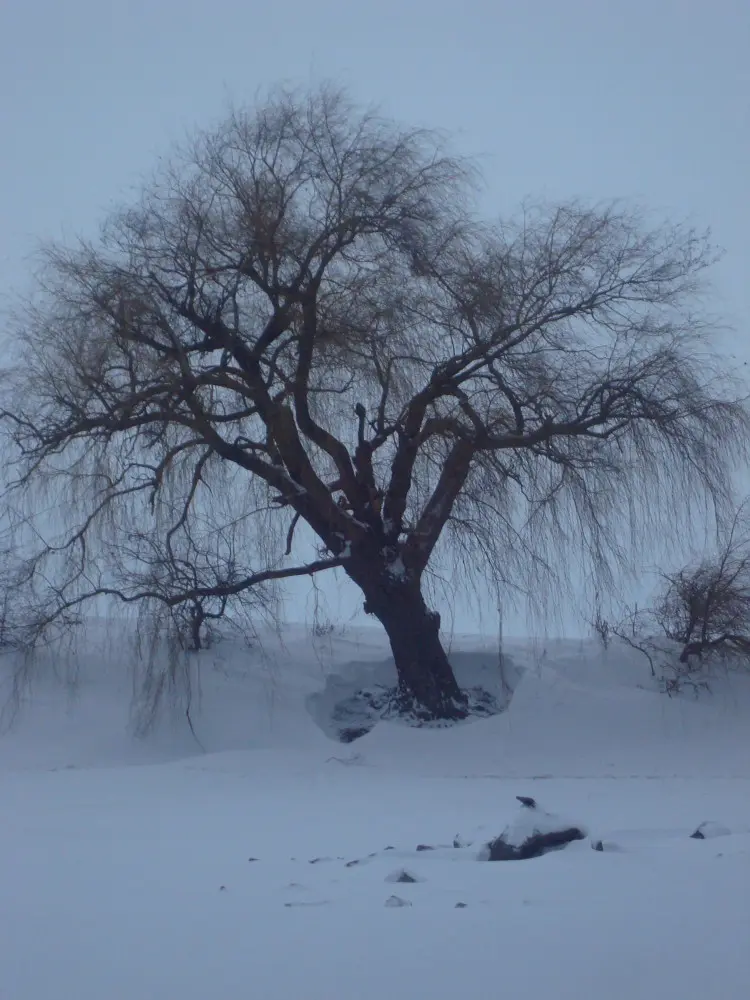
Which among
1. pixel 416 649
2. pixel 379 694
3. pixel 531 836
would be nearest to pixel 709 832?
pixel 531 836

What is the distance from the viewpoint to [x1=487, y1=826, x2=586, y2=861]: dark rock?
471 cm

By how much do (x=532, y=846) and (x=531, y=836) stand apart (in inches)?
1.7

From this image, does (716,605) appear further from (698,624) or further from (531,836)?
(531,836)

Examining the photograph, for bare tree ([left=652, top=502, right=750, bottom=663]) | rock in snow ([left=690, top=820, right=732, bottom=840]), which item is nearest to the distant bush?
bare tree ([left=652, top=502, right=750, bottom=663])

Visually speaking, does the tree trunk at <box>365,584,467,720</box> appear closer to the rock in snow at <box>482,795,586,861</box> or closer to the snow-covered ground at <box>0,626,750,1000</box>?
the snow-covered ground at <box>0,626,750,1000</box>

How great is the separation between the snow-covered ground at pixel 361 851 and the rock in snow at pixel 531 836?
119 millimetres

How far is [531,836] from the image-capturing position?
4793mm

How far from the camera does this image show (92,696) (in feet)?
35.5

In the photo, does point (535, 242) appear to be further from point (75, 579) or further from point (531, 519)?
point (75, 579)

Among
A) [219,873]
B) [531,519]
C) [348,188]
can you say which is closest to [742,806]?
[219,873]

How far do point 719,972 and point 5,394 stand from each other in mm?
9054

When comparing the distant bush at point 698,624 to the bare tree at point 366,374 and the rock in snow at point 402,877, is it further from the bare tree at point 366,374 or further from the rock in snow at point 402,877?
the rock in snow at point 402,877

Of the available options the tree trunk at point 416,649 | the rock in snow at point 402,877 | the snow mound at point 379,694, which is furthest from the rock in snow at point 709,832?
the tree trunk at point 416,649

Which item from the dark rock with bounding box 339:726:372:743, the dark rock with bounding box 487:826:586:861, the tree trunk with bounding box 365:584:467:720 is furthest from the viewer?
the tree trunk with bounding box 365:584:467:720
